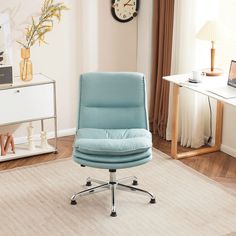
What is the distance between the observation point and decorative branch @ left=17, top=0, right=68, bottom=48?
4707 mm

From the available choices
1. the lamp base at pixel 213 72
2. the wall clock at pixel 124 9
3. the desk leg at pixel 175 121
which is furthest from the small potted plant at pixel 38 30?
the lamp base at pixel 213 72

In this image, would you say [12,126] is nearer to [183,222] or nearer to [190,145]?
[190,145]

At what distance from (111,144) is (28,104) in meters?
1.23

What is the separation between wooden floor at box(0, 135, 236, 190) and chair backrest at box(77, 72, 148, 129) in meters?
0.81

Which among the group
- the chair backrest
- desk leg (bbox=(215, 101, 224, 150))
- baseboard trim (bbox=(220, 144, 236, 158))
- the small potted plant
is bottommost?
baseboard trim (bbox=(220, 144, 236, 158))

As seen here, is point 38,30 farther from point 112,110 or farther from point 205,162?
point 205,162

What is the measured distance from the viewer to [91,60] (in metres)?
5.21

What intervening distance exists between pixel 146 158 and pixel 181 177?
28.7 inches

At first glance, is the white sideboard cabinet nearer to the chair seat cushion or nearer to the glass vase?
the glass vase

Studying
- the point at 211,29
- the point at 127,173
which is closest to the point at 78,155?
the point at 127,173

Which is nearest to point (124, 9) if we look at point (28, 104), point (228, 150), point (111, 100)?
point (28, 104)

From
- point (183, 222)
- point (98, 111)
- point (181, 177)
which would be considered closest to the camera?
point (183, 222)

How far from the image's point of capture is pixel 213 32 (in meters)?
4.46

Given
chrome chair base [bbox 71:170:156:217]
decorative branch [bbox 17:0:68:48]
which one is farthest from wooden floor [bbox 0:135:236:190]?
decorative branch [bbox 17:0:68:48]
